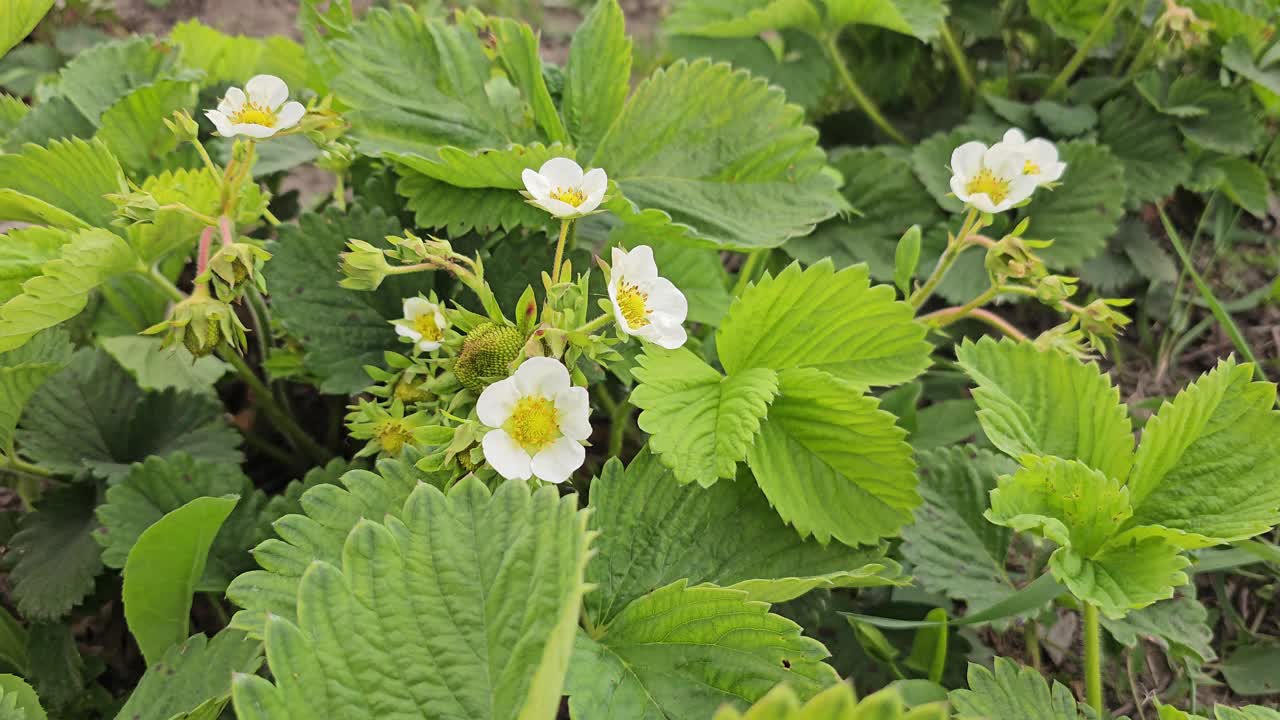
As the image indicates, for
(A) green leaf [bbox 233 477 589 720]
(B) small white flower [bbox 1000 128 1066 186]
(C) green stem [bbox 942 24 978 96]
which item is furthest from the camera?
(C) green stem [bbox 942 24 978 96]

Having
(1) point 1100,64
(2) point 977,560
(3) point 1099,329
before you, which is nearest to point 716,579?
(2) point 977,560

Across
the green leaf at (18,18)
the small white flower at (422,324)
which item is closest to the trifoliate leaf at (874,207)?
the small white flower at (422,324)

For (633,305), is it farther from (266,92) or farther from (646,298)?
(266,92)

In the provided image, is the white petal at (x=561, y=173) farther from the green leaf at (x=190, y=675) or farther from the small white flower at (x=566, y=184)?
the green leaf at (x=190, y=675)

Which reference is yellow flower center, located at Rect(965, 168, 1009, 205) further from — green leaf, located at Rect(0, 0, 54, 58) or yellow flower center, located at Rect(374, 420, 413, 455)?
green leaf, located at Rect(0, 0, 54, 58)

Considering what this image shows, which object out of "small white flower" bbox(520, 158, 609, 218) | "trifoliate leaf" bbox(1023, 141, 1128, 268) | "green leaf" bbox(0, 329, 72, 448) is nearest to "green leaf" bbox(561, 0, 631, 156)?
"small white flower" bbox(520, 158, 609, 218)

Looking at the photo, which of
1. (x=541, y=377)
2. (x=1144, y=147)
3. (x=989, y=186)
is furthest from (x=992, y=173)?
(x=1144, y=147)

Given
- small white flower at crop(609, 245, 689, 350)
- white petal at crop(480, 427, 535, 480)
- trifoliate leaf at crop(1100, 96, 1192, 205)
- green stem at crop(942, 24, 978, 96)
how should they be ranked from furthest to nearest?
green stem at crop(942, 24, 978, 96), trifoliate leaf at crop(1100, 96, 1192, 205), small white flower at crop(609, 245, 689, 350), white petal at crop(480, 427, 535, 480)
